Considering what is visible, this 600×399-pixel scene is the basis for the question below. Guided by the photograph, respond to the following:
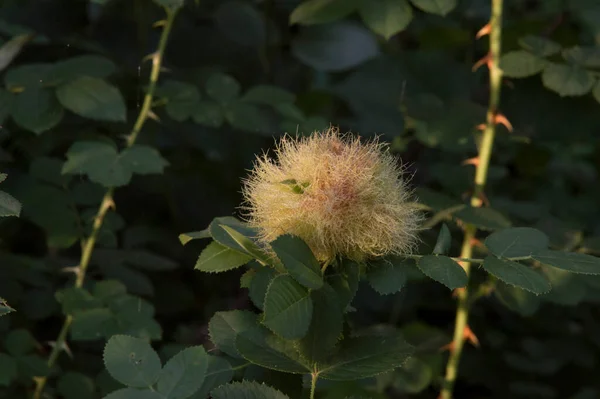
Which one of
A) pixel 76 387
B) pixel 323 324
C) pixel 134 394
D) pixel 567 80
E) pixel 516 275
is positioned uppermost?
pixel 567 80

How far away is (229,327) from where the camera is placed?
3.21 ft

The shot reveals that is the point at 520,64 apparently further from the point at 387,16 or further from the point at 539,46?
the point at 387,16

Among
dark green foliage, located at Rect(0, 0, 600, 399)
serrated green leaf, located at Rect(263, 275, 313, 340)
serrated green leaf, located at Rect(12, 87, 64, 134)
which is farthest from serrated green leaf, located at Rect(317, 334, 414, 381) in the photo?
serrated green leaf, located at Rect(12, 87, 64, 134)

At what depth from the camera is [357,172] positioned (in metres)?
0.87

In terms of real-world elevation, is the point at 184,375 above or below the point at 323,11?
below

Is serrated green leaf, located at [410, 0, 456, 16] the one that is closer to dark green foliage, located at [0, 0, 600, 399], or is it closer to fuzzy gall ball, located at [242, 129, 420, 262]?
dark green foliage, located at [0, 0, 600, 399]

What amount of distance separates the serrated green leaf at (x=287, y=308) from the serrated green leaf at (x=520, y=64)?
3.19 feet

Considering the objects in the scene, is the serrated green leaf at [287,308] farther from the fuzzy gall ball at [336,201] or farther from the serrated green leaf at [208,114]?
the serrated green leaf at [208,114]

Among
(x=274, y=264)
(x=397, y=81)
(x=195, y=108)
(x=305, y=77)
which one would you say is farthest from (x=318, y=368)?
(x=305, y=77)

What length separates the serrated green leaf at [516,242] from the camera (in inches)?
37.8

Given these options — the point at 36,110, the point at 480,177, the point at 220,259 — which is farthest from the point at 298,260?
the point at 36,110

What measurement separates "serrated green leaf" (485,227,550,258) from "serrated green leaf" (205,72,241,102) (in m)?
1.02

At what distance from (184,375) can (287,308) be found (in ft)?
0.51

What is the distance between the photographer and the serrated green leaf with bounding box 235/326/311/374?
0.87 m
